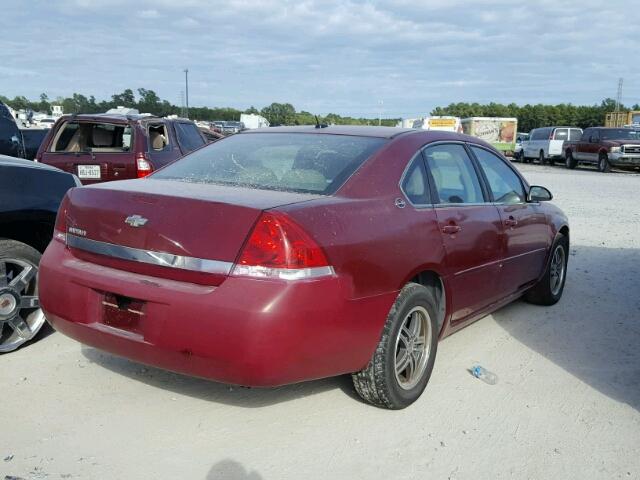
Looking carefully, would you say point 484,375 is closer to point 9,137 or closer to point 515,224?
point 515,224

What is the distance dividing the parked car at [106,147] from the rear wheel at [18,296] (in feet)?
13.9

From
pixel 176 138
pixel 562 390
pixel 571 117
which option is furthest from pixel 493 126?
pixel 571 117

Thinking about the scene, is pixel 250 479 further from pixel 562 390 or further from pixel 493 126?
pixel 493 126

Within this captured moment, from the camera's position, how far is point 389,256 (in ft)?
12.0

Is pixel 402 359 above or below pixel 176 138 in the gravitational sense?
below

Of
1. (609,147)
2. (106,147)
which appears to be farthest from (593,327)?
(609,147)

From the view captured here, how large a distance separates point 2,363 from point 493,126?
40.6 m

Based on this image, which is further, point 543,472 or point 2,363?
point 2,363

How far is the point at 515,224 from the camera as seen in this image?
527 cm

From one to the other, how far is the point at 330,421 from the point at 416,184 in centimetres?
151

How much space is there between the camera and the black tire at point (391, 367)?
369cm

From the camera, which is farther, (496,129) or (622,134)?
(496,129)

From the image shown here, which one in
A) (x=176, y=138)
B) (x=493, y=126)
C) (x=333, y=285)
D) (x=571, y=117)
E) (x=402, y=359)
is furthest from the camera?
(x=571, y=117)

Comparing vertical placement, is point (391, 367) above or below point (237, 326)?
below
